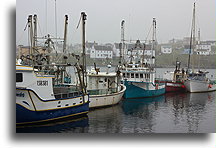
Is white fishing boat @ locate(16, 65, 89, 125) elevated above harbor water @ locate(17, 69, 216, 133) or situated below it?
above

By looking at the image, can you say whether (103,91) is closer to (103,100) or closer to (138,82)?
(103,100)

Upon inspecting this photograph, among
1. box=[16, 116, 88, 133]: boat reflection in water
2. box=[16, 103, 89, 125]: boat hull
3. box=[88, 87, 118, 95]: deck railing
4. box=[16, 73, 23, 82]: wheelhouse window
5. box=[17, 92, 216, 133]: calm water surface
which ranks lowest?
box=[17, 92, 216, 133]: calm water surface

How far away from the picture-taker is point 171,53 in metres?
77.9

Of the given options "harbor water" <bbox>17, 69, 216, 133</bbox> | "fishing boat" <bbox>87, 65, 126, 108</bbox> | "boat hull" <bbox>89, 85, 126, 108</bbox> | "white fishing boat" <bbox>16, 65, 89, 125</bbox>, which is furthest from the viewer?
"fishing boat" <bbox>87, 65, 126, 108</bbox>

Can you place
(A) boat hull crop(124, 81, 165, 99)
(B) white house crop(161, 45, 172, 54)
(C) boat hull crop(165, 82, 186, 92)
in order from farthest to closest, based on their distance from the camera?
(B) white house crop(161, 45, 172, 54) < (C) boat hull crop(165, 82, 186, 92) < (A) boat hull crop(124, 81, 165, 99)

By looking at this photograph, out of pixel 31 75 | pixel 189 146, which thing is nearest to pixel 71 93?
pixel 31 75

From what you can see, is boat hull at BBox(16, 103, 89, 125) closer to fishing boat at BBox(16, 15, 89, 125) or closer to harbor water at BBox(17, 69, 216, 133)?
fishing boat at BBox(16, 15, 89, 125)

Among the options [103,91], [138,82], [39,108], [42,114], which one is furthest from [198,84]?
[39,108]

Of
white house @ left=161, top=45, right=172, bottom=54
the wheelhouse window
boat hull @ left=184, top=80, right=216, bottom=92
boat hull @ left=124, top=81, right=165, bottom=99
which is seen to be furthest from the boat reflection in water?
white house @ left=161, top=45, right=172, bottom=54

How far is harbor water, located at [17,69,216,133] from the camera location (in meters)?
9.52

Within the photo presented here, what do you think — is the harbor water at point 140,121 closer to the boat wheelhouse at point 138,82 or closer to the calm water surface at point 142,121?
the calm water surface at point 142,121
